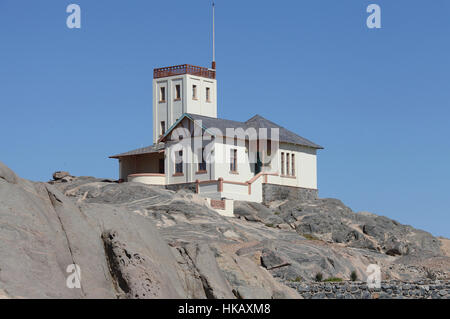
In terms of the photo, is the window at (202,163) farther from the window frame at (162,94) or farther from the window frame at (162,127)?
the window frame at (162,94)

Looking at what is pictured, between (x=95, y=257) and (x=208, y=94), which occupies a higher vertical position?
(x=208, y=94)

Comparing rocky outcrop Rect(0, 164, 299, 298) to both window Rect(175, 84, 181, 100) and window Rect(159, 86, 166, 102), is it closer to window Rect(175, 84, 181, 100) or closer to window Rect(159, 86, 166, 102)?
window Rect(175, 84, 181, 100)

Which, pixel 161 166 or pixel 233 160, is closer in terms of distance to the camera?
pixel 233 160

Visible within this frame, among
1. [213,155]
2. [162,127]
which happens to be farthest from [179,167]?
[162,127]

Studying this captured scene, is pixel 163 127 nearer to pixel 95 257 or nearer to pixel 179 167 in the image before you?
pixel 179 167

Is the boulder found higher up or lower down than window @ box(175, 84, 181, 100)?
lower down

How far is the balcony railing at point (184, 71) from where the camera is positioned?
62500 millimetres

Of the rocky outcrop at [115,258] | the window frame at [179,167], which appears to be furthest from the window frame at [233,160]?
the rocky outcrop at [115,258]

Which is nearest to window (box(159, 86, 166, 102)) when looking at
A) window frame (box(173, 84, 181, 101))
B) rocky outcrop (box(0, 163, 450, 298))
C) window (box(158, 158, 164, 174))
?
window frame (box(173, 84, 181, 101))

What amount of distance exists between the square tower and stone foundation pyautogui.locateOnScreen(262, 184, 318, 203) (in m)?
10.1

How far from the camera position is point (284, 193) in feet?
185

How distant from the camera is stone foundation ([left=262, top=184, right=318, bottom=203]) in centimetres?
5478

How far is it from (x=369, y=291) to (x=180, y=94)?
37.5 m

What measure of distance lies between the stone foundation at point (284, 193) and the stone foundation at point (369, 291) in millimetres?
27114
